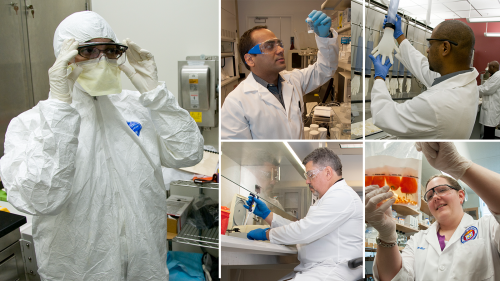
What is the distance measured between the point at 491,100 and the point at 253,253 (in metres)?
0.95

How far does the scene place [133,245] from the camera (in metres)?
1.42

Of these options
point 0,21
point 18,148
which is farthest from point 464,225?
point 0,21

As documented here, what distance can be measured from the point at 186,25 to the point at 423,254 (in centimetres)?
220

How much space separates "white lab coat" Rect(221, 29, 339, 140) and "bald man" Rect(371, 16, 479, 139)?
0.17 meters

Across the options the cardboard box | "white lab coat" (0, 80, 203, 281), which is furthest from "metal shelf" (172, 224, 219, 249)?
"white lab coat" (0, 80, 203, 281)

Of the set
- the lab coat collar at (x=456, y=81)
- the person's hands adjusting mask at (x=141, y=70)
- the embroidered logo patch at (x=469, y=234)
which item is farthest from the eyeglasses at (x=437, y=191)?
the person's hands adjusting mask at (x=141, y=70)

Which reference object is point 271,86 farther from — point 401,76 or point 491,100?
point 491,100

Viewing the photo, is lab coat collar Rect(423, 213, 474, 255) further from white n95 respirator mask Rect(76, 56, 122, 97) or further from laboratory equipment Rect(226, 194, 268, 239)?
white n95 respirator mask Rect(76, 56, 122, 97)

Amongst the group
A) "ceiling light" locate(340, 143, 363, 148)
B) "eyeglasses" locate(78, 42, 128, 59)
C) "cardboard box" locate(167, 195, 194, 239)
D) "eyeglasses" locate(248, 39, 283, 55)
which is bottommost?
"cardboard box" locate(167, 195, 194, 239)

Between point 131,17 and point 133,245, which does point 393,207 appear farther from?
point 131,17

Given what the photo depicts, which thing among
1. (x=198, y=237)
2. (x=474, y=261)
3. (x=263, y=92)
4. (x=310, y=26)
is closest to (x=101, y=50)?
(x=263, y=92)

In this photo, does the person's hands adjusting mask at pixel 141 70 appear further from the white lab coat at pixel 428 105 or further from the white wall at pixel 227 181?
A: the white lab coat at pixel 428 105

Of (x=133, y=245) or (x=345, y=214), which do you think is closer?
(x=345, y=214)

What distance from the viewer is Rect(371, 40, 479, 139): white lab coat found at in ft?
3.40
